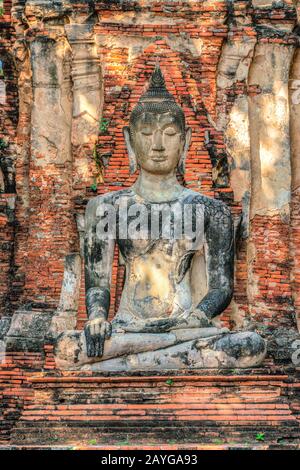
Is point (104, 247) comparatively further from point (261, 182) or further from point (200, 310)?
point (261, 182)

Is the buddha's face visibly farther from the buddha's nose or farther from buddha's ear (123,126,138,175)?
buddha's ear (123,126,138,175)

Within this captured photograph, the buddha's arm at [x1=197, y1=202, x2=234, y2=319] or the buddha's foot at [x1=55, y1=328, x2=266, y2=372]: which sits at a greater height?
the buddha's arm at [x1=197, y1=202, x2=234, y2=319]

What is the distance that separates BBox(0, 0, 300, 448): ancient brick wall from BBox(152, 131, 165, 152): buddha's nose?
2.10 meters

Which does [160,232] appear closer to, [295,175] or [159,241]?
[159,241]

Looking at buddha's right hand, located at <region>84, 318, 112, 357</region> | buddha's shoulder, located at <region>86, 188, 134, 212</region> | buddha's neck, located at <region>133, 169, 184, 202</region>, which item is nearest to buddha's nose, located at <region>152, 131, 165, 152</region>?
buddha's neck, located at <region>133, 169, 184, 202</region>

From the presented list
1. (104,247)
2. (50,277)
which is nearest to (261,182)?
(50,277)

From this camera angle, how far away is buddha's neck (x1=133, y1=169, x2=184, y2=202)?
15.0 metres

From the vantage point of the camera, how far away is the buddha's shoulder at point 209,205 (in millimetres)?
14969

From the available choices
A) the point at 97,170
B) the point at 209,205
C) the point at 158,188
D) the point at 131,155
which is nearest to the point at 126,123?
the point at 97,170

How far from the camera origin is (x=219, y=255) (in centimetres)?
1487

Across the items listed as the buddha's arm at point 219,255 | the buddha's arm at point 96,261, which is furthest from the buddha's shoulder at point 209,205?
the buddha's arm at point 96,261

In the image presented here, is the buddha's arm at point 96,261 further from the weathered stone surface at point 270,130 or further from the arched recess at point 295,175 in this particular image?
the arched recess at point 295,175

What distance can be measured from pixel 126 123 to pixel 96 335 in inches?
142

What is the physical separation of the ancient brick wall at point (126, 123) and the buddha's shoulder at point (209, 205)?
74.1 inches
